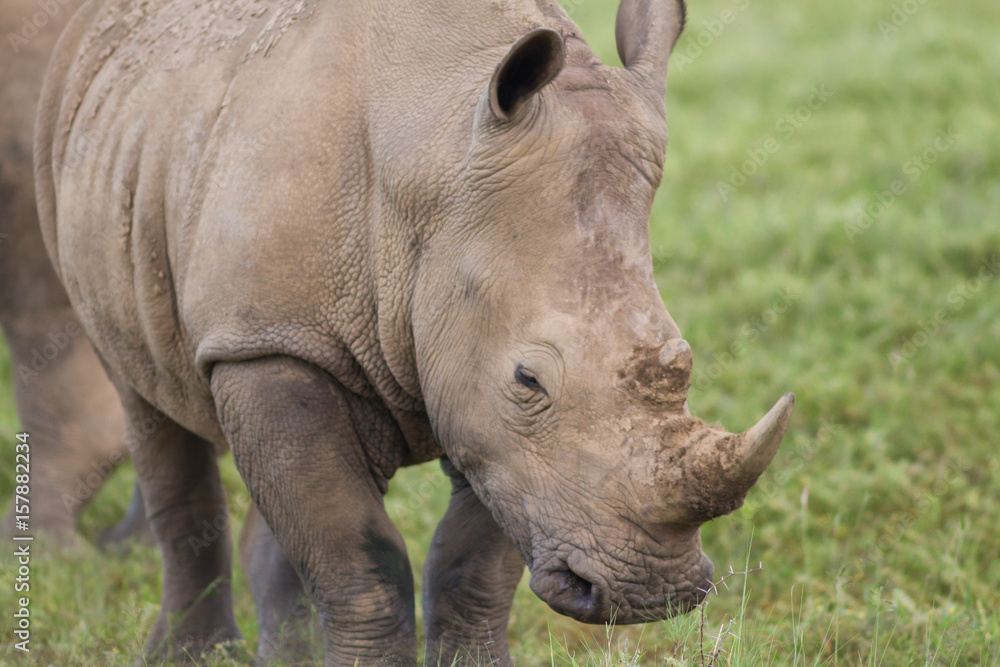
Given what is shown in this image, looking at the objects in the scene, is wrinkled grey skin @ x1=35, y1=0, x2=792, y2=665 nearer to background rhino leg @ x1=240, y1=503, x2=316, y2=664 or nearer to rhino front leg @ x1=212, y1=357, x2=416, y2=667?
rhino front leg @ x1=212, y1=357, x2=416, y2=667

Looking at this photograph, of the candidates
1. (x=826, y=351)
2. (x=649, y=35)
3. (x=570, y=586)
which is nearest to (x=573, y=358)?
(x=570, y=586)

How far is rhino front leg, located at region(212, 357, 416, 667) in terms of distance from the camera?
337 centimetres

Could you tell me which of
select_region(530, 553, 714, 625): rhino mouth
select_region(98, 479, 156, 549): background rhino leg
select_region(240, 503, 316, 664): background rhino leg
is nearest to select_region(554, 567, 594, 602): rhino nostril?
select_region(530, 553, 714, 625): rhino mouth

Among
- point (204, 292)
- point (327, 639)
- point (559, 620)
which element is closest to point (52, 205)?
point (204, 292)

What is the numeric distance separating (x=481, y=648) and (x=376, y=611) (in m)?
0.49

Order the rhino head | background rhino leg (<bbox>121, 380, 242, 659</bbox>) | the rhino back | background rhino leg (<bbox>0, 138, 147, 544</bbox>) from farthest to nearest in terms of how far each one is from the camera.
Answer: background rhino leg (<bbox>0, 138, 147, 544</bbox>) < background rhino leg (<bbox>121, 380, 242, 659</bbox>) < the rhino back < the rhino head

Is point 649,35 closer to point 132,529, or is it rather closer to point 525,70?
point 525,70

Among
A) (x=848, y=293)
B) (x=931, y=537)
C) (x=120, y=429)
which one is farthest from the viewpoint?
(x=848, y=293)

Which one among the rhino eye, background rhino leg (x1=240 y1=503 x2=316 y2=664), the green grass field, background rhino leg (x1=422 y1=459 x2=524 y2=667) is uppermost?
the rhino eye

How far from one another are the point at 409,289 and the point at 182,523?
1721 mm

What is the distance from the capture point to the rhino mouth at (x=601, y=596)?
2.84 metres

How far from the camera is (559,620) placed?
4.73m

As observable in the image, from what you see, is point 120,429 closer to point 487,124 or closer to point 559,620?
point 559,620

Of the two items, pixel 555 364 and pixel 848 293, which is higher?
pixel 555 364
